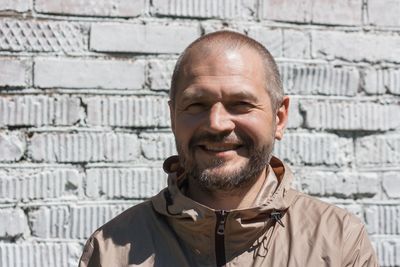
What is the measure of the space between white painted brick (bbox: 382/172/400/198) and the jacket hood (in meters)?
1.17

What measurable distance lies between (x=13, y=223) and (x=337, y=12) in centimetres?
153

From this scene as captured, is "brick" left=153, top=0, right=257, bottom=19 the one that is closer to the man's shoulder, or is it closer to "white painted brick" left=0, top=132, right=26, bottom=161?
"white painted brick" left=0, top=132, right=26, bottom=161

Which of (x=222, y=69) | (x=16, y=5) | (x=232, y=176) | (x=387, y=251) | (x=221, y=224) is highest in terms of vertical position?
(x=16, y=5)

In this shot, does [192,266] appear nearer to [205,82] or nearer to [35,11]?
[205,82]

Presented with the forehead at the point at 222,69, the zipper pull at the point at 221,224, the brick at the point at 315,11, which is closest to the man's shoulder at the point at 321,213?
the zipper pull at the point at 221,224

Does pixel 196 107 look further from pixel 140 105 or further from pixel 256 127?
pixel 140 105

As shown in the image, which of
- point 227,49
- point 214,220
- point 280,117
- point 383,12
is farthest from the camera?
point 383,12

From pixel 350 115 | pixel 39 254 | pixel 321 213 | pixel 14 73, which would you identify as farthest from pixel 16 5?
pixel 321 213

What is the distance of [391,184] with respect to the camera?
3.37m

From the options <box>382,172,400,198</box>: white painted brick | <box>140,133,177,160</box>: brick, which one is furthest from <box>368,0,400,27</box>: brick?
<box>140,133,177,160</box>: brick

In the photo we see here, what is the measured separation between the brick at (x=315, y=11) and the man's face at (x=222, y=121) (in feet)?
3.49

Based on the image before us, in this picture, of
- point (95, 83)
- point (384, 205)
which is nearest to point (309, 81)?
point (384, 205)

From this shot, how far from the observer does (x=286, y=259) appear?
2.18m

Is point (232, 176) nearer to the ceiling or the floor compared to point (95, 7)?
nearer to the floor
